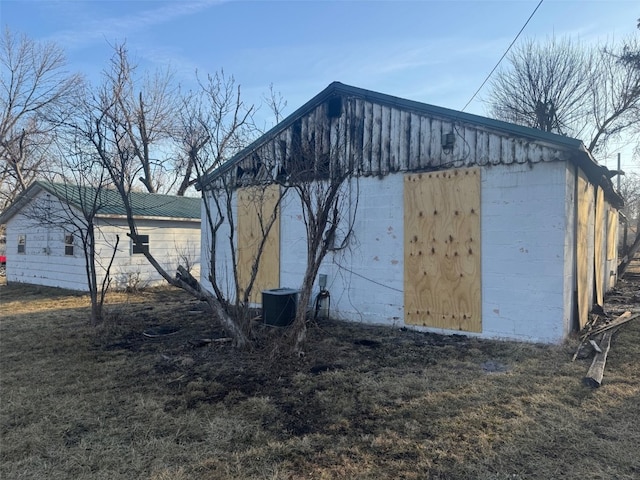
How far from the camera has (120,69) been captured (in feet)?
22.6

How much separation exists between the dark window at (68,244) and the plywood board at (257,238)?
749cm

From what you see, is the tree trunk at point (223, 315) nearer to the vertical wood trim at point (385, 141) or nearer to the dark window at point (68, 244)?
the vertical wood trim at point (385, 141)

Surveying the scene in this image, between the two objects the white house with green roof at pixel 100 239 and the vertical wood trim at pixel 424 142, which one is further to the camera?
the white house with green roof at pixel 100 239

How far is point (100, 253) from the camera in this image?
13344 mm

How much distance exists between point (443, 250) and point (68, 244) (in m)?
12.4

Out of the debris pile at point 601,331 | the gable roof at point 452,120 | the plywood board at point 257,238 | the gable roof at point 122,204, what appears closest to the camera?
the debris pile at point 601,331

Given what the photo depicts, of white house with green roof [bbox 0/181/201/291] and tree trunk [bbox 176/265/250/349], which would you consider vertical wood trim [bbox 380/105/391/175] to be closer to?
tree trunk [bbox 176/265/250/349]

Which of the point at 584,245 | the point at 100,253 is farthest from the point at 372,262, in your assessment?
the point at 100,253

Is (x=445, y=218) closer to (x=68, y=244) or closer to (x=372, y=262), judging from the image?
(x=372, y=262)

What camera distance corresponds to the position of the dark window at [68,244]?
1374 cm

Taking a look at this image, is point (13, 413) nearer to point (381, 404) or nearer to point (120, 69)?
point (381, 404)

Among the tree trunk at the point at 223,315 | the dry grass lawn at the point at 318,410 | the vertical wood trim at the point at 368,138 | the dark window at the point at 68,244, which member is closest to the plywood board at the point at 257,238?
the vertical wood trim at the point at 368,138

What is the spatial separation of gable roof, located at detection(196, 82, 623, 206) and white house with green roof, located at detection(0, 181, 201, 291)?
19.0 feet

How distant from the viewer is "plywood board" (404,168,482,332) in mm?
6602
